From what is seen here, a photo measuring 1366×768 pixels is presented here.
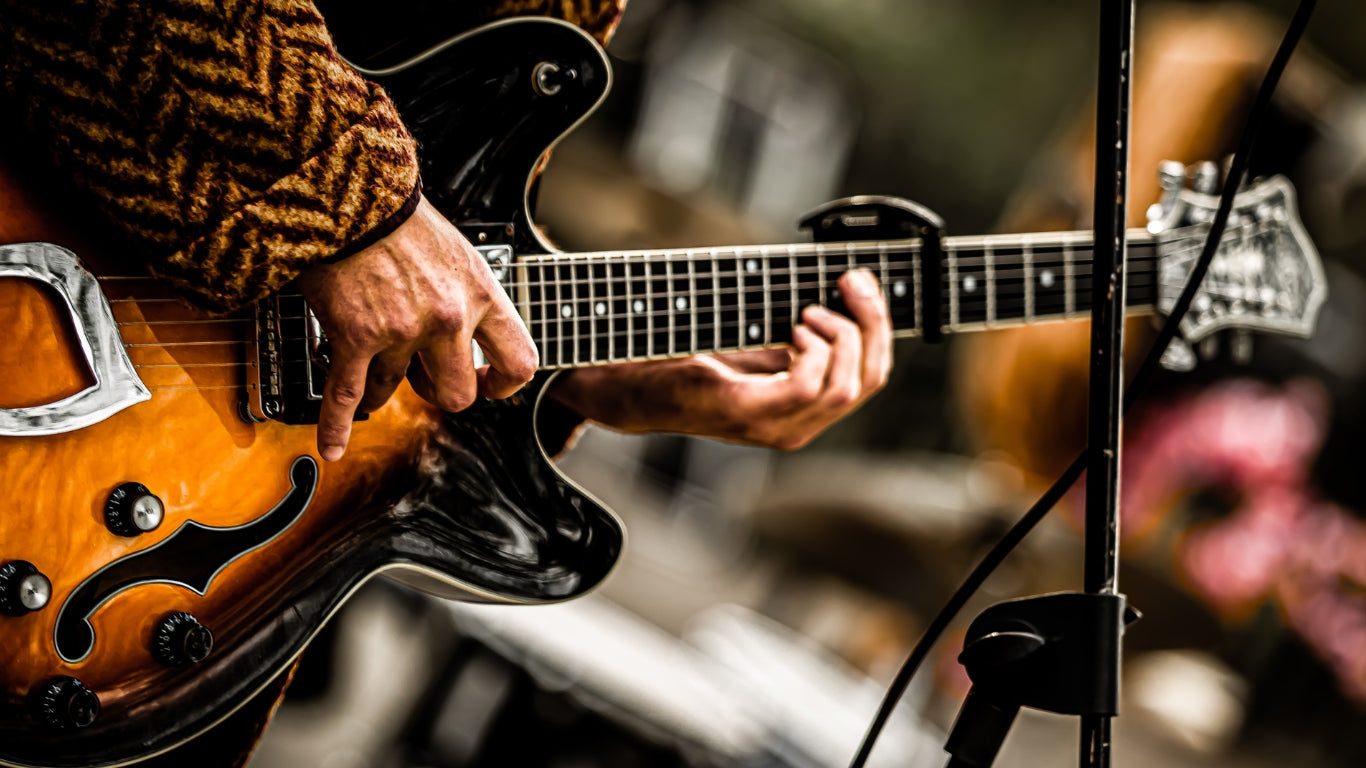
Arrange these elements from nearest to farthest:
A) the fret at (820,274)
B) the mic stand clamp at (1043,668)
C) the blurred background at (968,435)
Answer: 1. the mic stand clamp at (1043,668)
2. the fret at (820,274)
3. the blurred background at (968,435)

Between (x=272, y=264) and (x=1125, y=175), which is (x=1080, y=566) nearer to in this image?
(x=1125, y=175)

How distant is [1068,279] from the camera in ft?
3.96

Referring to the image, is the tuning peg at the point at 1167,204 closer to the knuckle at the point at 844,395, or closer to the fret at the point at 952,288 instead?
the fret at the point at 952,288

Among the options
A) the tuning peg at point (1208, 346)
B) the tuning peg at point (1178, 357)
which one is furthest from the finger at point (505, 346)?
the tuning peg at point (1208, 346)

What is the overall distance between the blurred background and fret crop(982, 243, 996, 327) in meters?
1.35

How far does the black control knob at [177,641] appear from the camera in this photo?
2.32 feet

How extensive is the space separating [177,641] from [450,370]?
26 cm

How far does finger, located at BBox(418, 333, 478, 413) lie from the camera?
71cm

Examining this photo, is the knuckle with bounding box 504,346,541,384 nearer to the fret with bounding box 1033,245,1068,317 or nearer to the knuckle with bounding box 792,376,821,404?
the knuckle with bounding box 792,376,821,404

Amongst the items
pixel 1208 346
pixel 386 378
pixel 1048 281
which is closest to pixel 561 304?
pixel 386 378

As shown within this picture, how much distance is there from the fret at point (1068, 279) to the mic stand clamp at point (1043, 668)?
65 cm

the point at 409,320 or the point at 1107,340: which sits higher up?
the point at 1107,340

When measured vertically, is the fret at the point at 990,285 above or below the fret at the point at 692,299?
above

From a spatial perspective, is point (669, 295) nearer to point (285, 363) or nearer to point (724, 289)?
point (724, 289)
